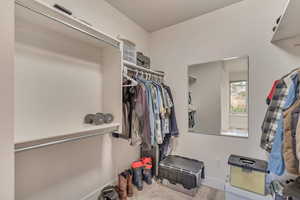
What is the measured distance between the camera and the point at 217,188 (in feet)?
6.22

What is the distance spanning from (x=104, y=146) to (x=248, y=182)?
165cm

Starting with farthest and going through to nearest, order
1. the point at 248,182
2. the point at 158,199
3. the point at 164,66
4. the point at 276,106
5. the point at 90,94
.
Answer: the point at 164,66
the point at 158,199
the point at 90,94
the point at 248,182
the point at 276,106

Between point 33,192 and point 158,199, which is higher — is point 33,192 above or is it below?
above

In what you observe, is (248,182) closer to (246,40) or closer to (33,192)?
(246,40)

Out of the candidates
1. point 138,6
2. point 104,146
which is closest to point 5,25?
point 104,146

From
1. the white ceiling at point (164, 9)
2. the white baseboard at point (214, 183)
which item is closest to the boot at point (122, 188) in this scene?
the white baseboard at point (214, 183)

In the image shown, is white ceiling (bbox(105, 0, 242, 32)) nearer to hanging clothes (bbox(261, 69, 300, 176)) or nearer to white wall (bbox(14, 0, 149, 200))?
white wall (bbox(14, 0, 149, 200))

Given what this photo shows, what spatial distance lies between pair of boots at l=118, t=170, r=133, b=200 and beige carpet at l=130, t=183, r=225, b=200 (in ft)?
0.33

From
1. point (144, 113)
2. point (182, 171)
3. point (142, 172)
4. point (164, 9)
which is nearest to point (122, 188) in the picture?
point (142, 172)

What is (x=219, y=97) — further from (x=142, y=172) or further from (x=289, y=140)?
(x=142, y=172)

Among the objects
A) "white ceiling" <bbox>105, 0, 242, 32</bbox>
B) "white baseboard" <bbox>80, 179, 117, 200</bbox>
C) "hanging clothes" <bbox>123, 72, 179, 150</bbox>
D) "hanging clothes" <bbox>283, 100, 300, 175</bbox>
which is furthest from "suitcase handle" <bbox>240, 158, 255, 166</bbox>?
"white ceiling" <bbox>105, 0, 242, 32</bbox>

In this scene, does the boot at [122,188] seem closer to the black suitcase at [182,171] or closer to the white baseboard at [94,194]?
the white baseboard at [94,194]

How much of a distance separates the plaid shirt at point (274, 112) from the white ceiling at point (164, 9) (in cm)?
132

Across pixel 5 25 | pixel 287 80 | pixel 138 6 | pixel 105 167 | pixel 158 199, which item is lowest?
pixel 158 199
